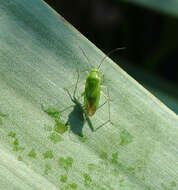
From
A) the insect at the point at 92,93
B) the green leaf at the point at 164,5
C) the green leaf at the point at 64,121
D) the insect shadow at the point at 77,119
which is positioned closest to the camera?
the green leaf at the point at 64,121

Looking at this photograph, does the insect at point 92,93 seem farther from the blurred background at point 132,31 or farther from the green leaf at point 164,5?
the blurred background at point 132,31

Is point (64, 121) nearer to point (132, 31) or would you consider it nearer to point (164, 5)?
point (164, 5)

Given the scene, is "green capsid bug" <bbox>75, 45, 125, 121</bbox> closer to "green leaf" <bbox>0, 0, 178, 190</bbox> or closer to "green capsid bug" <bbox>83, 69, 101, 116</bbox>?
"green capsid bug" <bbox>83, 69, 101, 116</bbox>

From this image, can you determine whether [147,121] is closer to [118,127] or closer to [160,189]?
[118,127]

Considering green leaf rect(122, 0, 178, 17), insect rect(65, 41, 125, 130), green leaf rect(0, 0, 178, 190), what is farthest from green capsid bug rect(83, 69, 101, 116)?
green leaf rect(122, 0, 178, 17)

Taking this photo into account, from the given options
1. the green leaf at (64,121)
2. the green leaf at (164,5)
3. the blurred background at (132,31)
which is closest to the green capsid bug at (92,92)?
the green leaf at (64,121)

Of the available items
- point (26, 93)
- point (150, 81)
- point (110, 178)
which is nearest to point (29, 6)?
point (26, 93)

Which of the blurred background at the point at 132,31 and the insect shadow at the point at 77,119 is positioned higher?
the insect shadow at the point at 77,119
